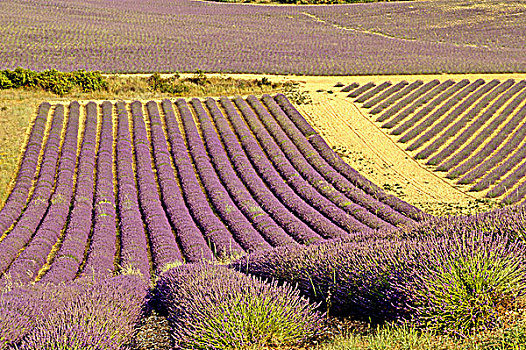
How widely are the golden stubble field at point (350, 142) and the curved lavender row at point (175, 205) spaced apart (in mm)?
5537

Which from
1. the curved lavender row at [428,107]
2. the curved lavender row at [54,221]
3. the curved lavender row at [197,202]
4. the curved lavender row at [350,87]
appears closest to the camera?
the curved lavender row at [54,221]

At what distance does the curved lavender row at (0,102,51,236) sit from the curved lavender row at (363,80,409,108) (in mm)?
17596

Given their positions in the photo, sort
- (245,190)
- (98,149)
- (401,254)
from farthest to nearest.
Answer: (98,149)
(245,190)
(401,254)

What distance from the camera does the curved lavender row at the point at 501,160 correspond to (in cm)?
2341

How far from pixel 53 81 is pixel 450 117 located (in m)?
22.6

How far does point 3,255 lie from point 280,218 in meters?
8.13

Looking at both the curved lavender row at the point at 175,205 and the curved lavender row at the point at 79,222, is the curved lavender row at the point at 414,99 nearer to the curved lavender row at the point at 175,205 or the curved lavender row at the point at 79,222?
the curved lavender row at the point at 175,205

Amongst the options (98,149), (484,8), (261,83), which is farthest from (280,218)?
(484,8)

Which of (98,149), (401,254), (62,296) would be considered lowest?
(98,149)

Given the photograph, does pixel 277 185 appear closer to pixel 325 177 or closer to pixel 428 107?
pixel 325 177

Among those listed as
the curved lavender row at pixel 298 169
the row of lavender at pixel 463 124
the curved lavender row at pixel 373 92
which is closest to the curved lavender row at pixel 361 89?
the row of lavender at pixel 463 124

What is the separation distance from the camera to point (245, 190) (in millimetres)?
21016

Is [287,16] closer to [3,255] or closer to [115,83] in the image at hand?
[115,83]

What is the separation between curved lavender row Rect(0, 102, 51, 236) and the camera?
18016 mm
